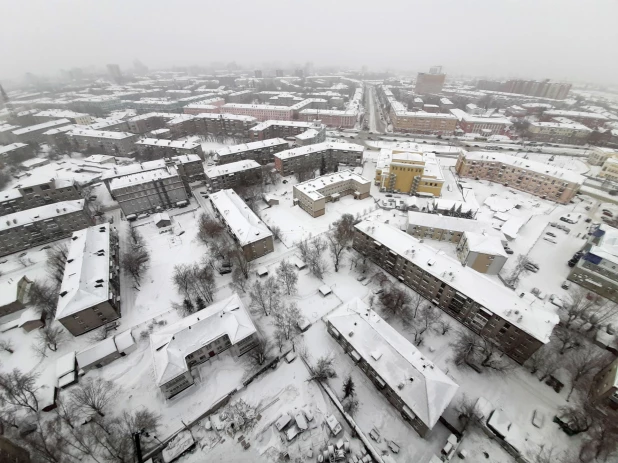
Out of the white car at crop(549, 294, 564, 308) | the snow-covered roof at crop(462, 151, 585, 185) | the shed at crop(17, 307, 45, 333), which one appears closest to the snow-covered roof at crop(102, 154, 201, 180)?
the shed at crop(17, 307, 45, 333)

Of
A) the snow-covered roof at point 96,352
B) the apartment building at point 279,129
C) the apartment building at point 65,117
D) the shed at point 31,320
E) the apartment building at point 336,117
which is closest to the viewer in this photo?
the snow-covered roof at point 96,352

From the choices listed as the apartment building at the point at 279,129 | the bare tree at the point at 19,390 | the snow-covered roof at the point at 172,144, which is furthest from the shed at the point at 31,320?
the apartment building at the point at 279,129

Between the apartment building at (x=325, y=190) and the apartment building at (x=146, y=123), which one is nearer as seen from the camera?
the apartment building at (x=325, y=190)

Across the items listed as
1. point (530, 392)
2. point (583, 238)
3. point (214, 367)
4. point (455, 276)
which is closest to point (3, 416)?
point (214, 367)

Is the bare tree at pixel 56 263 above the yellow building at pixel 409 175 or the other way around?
the other way around

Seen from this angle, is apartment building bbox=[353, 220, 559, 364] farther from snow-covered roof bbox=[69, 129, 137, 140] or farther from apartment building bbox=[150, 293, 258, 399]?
snow-covered roof bbox=[69, 129, 137, 140]

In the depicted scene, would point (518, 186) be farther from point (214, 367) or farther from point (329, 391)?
point (214, 367)

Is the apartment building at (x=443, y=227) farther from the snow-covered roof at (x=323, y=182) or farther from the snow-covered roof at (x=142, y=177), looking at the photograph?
the snow-covered roof at (x=142, y=177)

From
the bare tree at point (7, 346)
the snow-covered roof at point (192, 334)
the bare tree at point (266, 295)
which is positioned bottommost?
the bare tree at point (7, 346)
